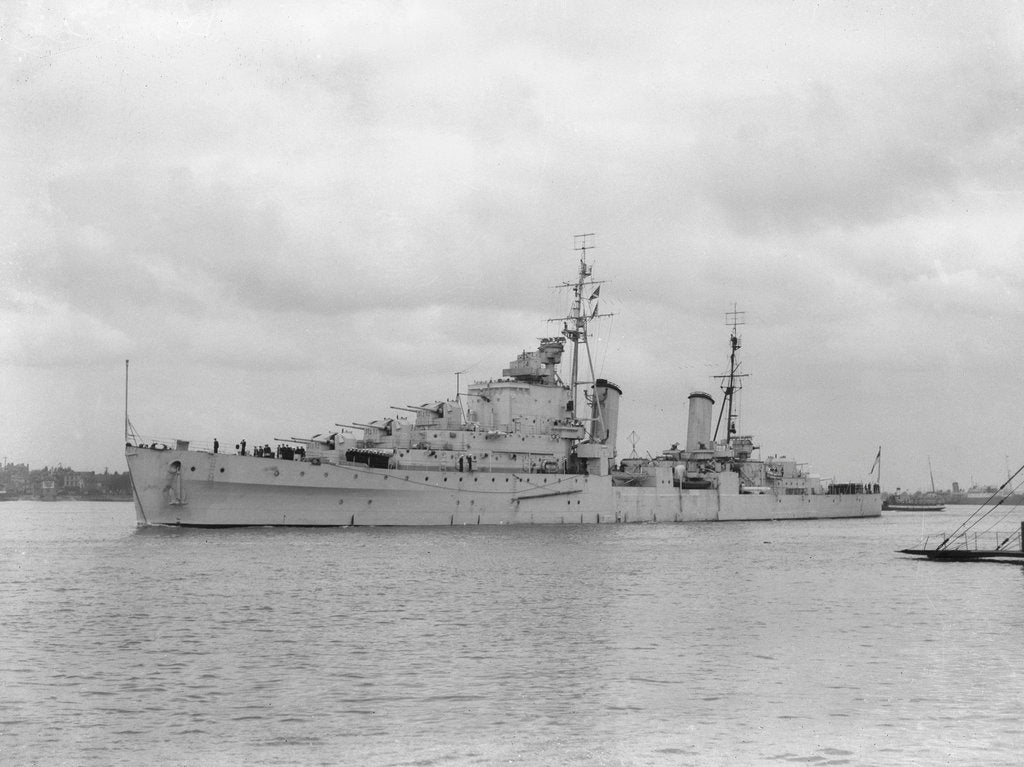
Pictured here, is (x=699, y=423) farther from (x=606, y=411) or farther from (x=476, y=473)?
(x=476, y=473)

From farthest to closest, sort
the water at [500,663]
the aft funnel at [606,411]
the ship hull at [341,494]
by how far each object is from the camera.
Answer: the aft funnel at [606,411] < the ship hull at [341,494] < the water at [500,663]

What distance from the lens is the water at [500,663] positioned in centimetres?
1238

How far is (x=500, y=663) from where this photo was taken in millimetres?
17500

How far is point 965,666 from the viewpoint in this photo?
56.1ft

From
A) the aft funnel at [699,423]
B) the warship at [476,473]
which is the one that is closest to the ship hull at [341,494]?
the warship at [476,473]

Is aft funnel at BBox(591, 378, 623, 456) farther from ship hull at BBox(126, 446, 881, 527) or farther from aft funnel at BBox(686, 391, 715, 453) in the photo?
aft funnel at BBox(686, 391, 715, 453)

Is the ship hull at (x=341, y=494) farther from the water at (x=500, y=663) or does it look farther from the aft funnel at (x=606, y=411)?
the water at (x=500, y=663)

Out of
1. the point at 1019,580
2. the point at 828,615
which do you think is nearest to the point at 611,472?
the point at 1019,580

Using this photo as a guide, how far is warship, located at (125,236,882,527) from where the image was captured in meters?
44.7

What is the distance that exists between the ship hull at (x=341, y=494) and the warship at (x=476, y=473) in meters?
0.05

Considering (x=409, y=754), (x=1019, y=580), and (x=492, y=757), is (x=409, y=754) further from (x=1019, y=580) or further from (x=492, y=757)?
(x=1019, y=580)

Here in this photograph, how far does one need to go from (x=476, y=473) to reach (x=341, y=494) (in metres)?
7.47

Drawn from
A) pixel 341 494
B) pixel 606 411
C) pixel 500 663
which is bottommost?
pixel 500 663

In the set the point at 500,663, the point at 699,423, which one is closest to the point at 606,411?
the point at 699,423
